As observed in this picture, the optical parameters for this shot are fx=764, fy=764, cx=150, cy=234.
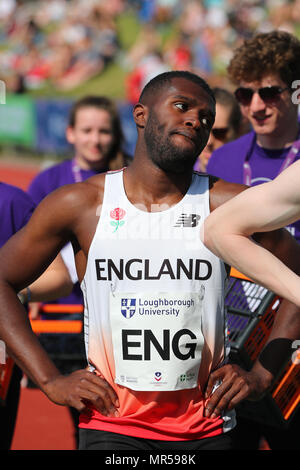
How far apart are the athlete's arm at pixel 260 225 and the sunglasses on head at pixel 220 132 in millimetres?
2562

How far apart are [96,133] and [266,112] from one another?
66.4 inches

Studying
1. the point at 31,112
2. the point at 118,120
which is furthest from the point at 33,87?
the point at 118,120

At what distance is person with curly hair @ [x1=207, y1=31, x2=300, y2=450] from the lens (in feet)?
12.9

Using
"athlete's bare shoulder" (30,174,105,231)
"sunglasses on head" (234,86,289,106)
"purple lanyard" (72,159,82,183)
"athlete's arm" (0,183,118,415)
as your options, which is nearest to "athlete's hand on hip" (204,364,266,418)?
"athlete's arm" (0,183,118,415)

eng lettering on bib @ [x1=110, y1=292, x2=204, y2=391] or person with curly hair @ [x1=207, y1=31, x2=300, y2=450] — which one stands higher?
person with curly hair @ [x1=207, y1=31, x2=300, y2=450]

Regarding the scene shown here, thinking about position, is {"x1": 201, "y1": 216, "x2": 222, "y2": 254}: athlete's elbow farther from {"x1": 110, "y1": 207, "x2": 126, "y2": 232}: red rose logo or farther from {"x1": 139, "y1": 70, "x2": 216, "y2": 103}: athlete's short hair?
{"x1": 139, "y1": 70, "x2": 216, "y2": 103}: athlete's short hair

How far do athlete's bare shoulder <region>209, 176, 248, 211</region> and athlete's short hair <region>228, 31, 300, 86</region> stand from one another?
1.43m

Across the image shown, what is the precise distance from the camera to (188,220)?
105 inches

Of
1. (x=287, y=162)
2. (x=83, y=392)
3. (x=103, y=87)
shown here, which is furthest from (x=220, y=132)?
(x=103, y=87)

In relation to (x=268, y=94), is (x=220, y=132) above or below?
below

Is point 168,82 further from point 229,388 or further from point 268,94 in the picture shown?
point 268,94

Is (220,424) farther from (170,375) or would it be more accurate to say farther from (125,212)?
(125,212)

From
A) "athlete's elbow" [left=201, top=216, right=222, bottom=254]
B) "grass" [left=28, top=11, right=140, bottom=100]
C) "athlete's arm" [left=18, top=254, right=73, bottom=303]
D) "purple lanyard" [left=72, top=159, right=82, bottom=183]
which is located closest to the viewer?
"athlete's elbow" [left=201, top=216, right=222, bottom=254]
